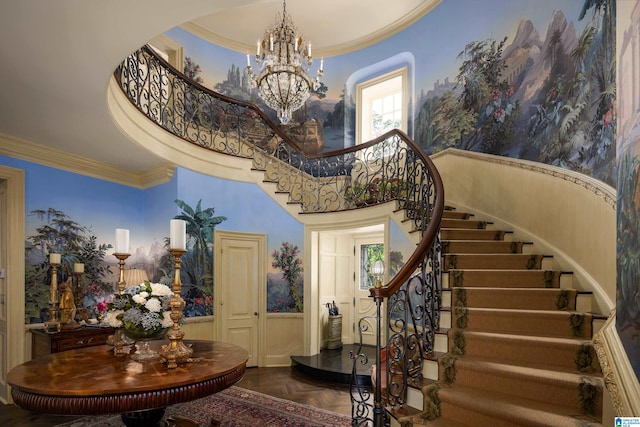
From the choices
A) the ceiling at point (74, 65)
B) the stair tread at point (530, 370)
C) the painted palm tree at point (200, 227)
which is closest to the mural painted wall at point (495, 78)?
the ceiling at point (74, 65)

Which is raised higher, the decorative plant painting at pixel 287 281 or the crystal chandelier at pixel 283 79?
the crystal chandelier at pixel 283 79

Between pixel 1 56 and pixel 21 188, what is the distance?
2.32m

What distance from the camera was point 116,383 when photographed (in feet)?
7.45

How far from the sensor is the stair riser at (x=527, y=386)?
2.51 meters

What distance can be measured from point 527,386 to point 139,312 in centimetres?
278

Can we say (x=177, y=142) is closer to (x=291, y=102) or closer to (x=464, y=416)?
(x=291, y=102)

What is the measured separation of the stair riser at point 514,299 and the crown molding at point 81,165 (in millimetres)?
4316

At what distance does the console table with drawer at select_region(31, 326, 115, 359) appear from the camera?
4.35 meters

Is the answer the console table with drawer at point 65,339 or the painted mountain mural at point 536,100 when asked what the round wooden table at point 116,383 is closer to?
the console table with drawer at point 65,339

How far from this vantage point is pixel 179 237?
2533 millimetres

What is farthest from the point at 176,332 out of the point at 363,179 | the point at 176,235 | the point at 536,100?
the point at 363,179

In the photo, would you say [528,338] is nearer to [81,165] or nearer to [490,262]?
[490,262]

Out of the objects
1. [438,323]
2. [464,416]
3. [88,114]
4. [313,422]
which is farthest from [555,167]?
[88,114]

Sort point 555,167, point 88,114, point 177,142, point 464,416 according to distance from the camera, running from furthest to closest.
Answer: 1. point 177,142
2. point 555,167
3. point 88,114
4. point 464,416
